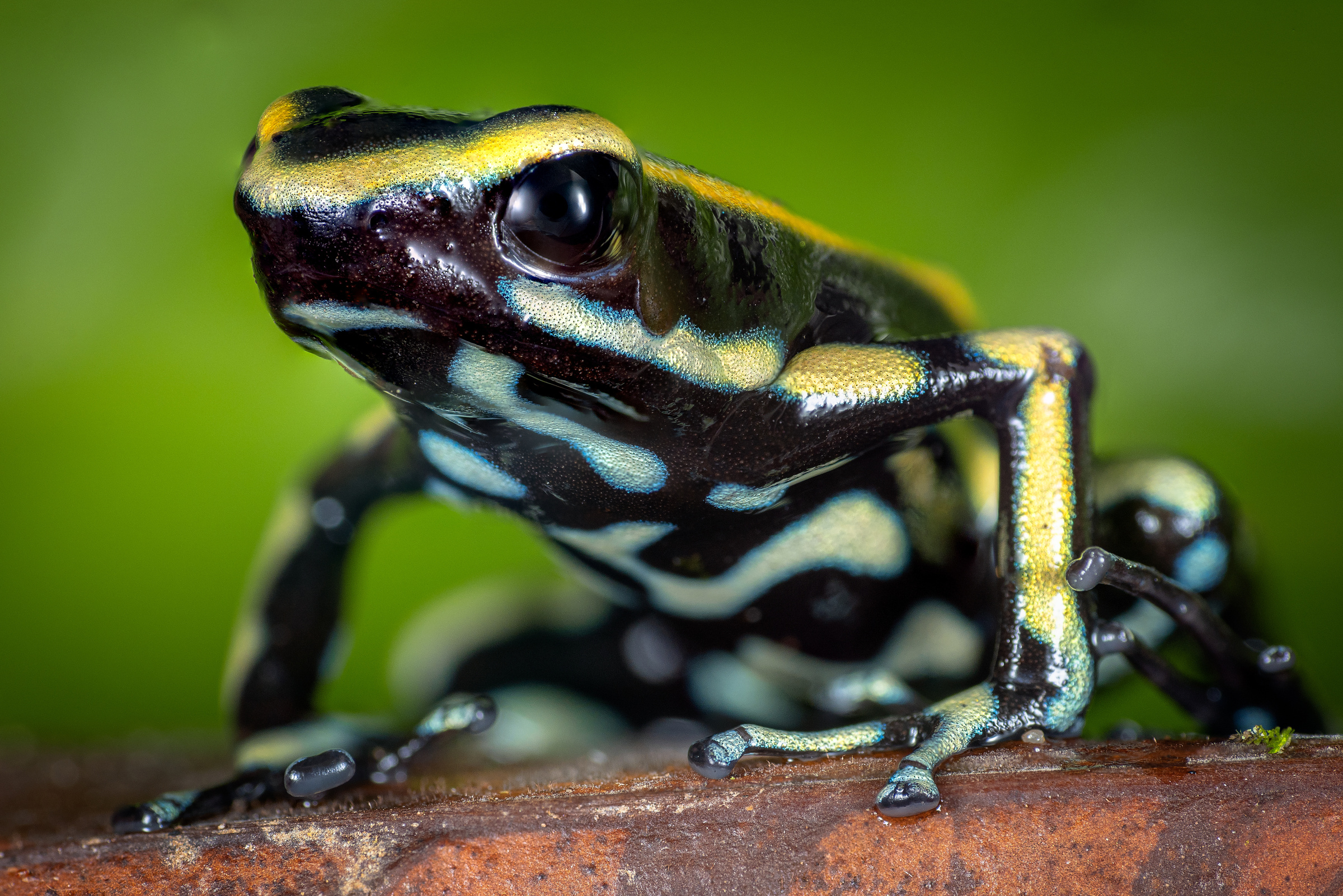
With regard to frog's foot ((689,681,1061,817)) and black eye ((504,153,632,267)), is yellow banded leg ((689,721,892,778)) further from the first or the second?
black eye ((504,153,632,267))

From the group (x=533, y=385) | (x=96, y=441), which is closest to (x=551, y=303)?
(x=533, y=385)

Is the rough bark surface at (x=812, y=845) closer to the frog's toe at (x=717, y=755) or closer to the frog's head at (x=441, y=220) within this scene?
the frog's toe at (x=717, y=755)

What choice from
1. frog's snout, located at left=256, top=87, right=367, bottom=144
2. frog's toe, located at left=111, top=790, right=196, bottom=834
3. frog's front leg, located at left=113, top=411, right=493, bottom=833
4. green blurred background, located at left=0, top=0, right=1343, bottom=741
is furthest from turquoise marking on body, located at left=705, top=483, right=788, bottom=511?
green blurred background, located at left=0, top=0, right=1343, bottom=741

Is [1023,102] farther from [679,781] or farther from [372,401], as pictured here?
[679,781]

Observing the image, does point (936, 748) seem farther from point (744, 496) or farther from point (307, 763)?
point (307, 763)

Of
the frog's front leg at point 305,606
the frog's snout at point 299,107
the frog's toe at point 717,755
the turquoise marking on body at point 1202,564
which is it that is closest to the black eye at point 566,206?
the frog's snout at point 299,107

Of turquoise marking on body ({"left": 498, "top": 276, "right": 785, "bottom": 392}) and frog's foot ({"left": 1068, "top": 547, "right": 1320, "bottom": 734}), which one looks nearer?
turquoise marking on body ({"left": 498, "top": 276, "right": 785, "bottom": 392})

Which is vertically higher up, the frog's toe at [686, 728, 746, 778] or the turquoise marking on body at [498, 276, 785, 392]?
the turquoise marking on body at [498, 276, 785, 392]
